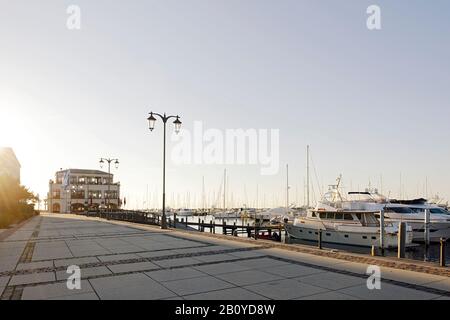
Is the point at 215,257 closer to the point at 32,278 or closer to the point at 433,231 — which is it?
the point at 32,278

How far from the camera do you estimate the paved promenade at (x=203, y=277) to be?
26.3 feet

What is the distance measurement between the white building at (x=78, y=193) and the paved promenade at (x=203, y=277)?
296ft

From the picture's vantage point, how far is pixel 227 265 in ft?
38.1

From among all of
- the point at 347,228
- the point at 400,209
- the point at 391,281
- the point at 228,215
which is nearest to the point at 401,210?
the point at 400,209

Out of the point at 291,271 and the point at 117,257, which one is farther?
the point at 117,257

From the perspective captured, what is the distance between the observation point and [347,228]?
32062 mm

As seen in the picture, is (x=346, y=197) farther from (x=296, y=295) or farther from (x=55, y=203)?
(x=55, y=203)

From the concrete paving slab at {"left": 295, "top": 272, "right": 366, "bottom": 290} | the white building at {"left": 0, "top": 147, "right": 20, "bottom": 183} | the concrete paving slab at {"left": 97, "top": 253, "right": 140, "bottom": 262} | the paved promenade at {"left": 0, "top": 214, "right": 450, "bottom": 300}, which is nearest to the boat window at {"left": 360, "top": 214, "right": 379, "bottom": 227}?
the paved promenade at {"left": 0, "top": 214, "right": 450, "bottom": 300}

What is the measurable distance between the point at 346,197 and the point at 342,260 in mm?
33528

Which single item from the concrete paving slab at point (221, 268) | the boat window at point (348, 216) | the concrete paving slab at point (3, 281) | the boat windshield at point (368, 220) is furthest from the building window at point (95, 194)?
the concrete paving slab at point (221, 268)

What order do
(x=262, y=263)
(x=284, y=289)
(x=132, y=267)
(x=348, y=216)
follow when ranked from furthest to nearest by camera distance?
(x=348, y=216), (x=262, y=263), (x=132, y=267), (x=284, y=289)

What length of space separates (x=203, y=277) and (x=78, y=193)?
101990 mm
